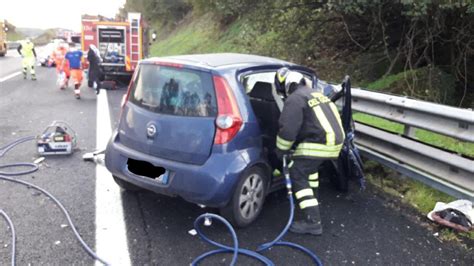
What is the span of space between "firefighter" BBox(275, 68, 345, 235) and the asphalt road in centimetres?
27

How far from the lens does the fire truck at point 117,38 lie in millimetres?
16094

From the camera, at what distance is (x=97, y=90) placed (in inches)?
513

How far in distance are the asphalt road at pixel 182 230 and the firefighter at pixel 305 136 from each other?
0.90 ft

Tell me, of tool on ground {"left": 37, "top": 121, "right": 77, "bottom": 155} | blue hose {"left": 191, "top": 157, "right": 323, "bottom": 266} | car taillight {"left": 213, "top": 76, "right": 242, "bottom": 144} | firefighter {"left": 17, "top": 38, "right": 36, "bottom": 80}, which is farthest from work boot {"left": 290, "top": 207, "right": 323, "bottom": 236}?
firefighter {"left": 17, "top": 38, "right": 36, "bottom": 80}

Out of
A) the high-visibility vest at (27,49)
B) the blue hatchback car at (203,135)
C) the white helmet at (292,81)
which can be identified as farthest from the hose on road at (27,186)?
the high-visibility vest at (27,49)

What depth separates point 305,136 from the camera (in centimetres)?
401

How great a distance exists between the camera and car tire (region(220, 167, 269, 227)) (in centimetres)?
390

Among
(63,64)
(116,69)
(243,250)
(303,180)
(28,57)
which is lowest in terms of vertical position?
(243,250)

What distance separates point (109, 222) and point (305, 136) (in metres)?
1.93

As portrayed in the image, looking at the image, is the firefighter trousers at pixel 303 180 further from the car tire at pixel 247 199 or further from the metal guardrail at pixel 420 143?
the metal guardrail at pixel 420 143

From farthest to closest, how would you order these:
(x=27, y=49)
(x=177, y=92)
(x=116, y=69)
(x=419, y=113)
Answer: (x=27, y=49), (x=116, y=69), (x=419, y=113), (x=177, y=92)

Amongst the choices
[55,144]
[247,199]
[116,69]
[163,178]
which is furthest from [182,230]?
[116,69]

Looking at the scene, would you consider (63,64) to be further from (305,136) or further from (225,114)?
(305,136)

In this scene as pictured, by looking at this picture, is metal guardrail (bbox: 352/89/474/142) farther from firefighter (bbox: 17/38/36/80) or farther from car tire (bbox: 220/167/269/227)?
firefighter (bbox: 17/38/36/80)
